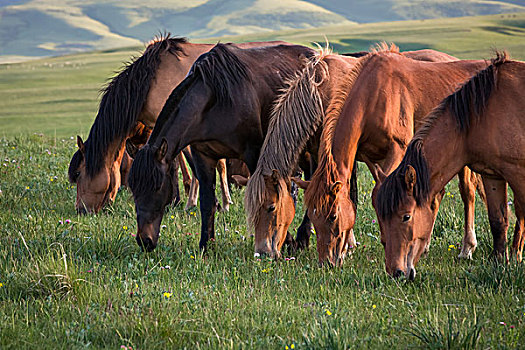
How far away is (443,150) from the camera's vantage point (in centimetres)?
475

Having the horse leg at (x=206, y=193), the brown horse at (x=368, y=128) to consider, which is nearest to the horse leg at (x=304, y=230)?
the brown horse at (x=368, y=128)

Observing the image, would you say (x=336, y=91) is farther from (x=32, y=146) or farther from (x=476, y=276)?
(x=32, y=146)

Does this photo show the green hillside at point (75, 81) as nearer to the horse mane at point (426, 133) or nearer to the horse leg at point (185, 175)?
the horse leg at point (185, 175)

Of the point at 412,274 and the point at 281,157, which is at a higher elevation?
the point at 281,157

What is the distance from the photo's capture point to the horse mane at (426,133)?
466 cm

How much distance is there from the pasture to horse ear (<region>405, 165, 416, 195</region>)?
2.48 ft

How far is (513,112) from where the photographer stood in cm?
482

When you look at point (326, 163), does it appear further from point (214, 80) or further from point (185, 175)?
point (185, 175)

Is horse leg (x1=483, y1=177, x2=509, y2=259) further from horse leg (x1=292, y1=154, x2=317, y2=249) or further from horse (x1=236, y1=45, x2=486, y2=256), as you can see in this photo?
horse leg (x1=292, y1=154, x2=317, y2=249)

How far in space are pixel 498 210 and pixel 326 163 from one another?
1.66 metres

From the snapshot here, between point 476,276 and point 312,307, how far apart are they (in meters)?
1.48

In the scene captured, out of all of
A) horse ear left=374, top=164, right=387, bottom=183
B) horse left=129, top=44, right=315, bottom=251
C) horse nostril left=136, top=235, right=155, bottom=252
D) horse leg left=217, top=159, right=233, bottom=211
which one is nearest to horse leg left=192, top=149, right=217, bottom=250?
horse left=129, top=44, right=315, bottom=251

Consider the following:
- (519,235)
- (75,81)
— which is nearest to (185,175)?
(519,235)

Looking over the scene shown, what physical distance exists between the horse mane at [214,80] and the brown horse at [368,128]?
3.48 feet
